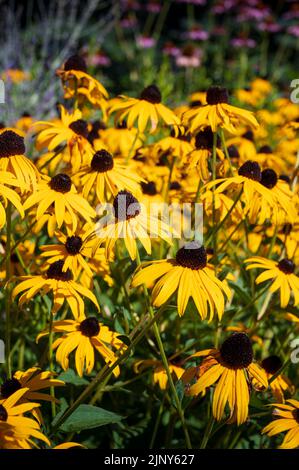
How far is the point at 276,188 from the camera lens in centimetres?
207

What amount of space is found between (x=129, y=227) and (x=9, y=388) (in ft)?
1.66

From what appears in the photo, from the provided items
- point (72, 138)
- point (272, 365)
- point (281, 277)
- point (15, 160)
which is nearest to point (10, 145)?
point (15, 160)

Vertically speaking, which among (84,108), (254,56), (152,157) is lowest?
(254,56)

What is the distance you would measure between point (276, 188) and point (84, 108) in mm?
1039

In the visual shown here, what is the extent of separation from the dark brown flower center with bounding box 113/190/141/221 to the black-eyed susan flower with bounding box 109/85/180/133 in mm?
598

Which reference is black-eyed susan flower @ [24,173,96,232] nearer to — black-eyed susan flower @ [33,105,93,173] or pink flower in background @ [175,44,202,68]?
black-eyed susan flower @ [33,105,93,173]

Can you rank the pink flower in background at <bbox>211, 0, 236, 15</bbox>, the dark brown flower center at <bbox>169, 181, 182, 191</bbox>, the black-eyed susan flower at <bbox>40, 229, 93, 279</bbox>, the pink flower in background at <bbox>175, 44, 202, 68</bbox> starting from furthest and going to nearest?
the pink flower in background at <bbox>211, 0, 236, 15</bbox> → the pink flower in background at <bbox>175, 44, 202, 68</bbox> → the dark brown flower center at <bbox>169, 181, 182, 191</bbox> → the black-eyed susan flower at <bbox>40, 229, 93, 279</bbox>

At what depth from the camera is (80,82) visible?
2.38 meters

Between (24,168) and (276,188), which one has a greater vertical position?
(24,168)

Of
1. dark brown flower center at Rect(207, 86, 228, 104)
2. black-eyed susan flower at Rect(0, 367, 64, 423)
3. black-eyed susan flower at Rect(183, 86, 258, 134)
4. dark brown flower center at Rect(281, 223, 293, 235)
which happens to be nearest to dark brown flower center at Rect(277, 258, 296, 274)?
dark brown flower center at Rect(281, 223, 293, 235)

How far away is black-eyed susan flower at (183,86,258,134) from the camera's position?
195 centimetres
